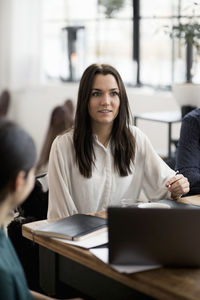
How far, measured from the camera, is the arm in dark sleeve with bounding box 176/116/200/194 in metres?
2.56

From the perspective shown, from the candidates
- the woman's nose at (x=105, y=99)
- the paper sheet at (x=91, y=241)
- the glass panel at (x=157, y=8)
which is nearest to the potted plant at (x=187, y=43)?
the glass panel at (x=157, y=8)

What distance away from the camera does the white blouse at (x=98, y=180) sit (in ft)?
6.96

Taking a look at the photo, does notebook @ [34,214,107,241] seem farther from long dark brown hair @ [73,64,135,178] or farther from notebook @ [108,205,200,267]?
long dark brown hair @ [73,64,135,178]

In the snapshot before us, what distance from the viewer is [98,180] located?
2.20 m

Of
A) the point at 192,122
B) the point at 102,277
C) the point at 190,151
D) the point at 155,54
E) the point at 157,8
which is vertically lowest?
the point at 102,277

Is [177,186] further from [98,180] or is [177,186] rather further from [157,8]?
[157,8]

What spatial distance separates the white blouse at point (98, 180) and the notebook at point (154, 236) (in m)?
0.77

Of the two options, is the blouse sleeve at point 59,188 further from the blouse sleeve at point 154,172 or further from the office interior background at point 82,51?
the office interior background at point 82,51

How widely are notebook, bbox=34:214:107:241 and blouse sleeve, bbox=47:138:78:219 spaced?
341mm

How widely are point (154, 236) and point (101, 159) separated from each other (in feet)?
2.98

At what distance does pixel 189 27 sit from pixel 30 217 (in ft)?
5.71

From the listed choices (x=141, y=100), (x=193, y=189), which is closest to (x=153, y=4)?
(x=141, y=100)

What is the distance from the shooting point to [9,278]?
48.9 inches

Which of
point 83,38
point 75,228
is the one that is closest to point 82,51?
point 83,38
